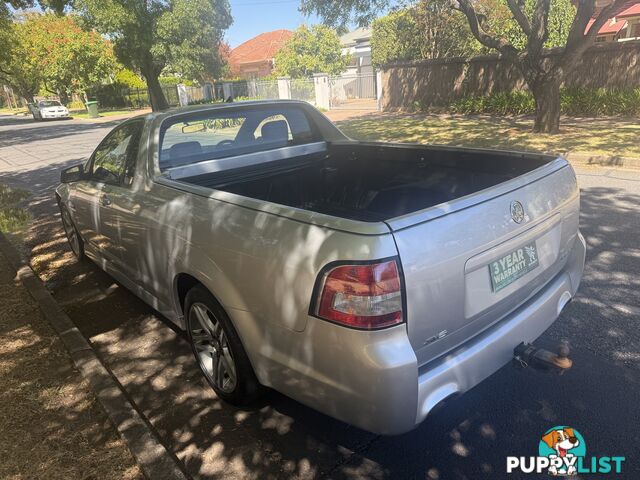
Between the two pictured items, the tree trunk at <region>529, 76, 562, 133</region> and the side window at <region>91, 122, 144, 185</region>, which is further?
the tree trunk at <region>529, 76, 562, 133</region>

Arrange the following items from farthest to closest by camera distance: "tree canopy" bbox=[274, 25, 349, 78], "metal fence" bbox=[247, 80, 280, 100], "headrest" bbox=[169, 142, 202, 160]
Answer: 1. "tree canopy" bbox=[274, 25, 349, 78]
2. "metal fence" bbox=[247, 80, 280, 100]
3. "headrest" bbox=[169, 142, 202, 160]

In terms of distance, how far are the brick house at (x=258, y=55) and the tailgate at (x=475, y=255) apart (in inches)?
2300

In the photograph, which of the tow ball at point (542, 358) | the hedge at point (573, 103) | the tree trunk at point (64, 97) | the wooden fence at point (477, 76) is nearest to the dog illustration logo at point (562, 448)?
the tow ball at point (542, 358)

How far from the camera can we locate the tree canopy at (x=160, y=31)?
2512cm

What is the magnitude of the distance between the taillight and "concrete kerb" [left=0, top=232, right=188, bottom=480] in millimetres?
1249

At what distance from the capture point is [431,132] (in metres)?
13.8

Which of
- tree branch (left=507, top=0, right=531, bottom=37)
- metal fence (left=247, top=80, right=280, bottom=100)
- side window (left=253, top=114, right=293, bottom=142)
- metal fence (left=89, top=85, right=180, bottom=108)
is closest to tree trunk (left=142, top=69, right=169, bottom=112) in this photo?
metal fence (left=247, top=80, right=280, bottom=100)

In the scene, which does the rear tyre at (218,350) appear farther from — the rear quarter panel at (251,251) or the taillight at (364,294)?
the taillight at (364,294)

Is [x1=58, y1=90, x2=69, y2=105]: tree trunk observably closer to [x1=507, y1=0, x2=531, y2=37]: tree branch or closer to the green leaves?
the green leaves

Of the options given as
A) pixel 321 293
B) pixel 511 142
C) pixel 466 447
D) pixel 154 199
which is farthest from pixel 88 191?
pixel 511 142

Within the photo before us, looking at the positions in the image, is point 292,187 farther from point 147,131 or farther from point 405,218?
point 405,218

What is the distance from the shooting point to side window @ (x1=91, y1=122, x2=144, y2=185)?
12.3 ft

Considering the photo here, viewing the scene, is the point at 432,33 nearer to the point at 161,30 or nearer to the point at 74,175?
the point at 161,30

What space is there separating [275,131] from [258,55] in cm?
6356
